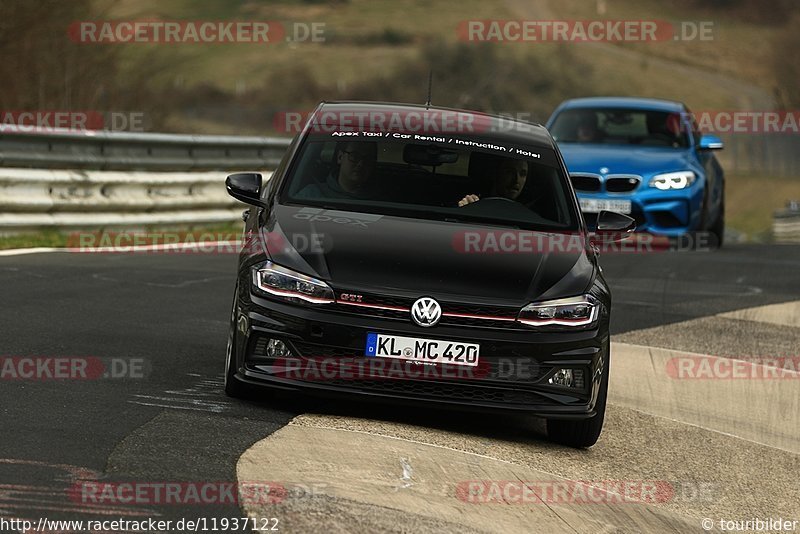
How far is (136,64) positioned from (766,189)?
2337cm

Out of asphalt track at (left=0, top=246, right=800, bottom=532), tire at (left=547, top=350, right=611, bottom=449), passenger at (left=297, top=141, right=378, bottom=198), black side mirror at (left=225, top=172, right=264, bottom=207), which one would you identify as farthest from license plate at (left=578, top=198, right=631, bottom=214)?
tire at (left=547, top=350, right=611, bottom=449)

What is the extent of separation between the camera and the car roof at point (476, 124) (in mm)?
8797

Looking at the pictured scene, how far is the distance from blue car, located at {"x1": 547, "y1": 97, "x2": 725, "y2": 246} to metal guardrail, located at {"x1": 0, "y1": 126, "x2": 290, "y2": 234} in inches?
155

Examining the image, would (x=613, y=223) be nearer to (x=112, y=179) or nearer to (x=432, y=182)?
(x=432, y=182)

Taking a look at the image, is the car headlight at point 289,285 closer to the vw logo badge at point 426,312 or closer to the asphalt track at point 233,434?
the vw logo badge at point 426,312

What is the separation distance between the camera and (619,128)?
1884 centimetres

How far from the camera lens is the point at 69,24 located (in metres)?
21.4

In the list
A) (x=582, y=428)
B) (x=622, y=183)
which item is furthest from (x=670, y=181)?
(x=582, y=428)

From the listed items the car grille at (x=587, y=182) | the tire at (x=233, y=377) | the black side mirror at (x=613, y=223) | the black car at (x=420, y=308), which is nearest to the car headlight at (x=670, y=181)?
the car grille at (x=587, y=182)

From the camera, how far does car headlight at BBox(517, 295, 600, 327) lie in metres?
7.14

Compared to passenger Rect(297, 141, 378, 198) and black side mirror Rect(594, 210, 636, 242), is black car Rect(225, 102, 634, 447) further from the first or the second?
black side mirror Rect(594, 210, 636, 242)

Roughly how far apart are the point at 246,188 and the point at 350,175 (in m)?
0.56

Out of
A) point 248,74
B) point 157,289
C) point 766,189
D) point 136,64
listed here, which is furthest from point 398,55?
point 157,289

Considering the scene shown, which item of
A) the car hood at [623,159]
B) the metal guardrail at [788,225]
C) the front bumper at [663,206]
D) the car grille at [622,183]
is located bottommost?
the metal guardrail at [788,225]
